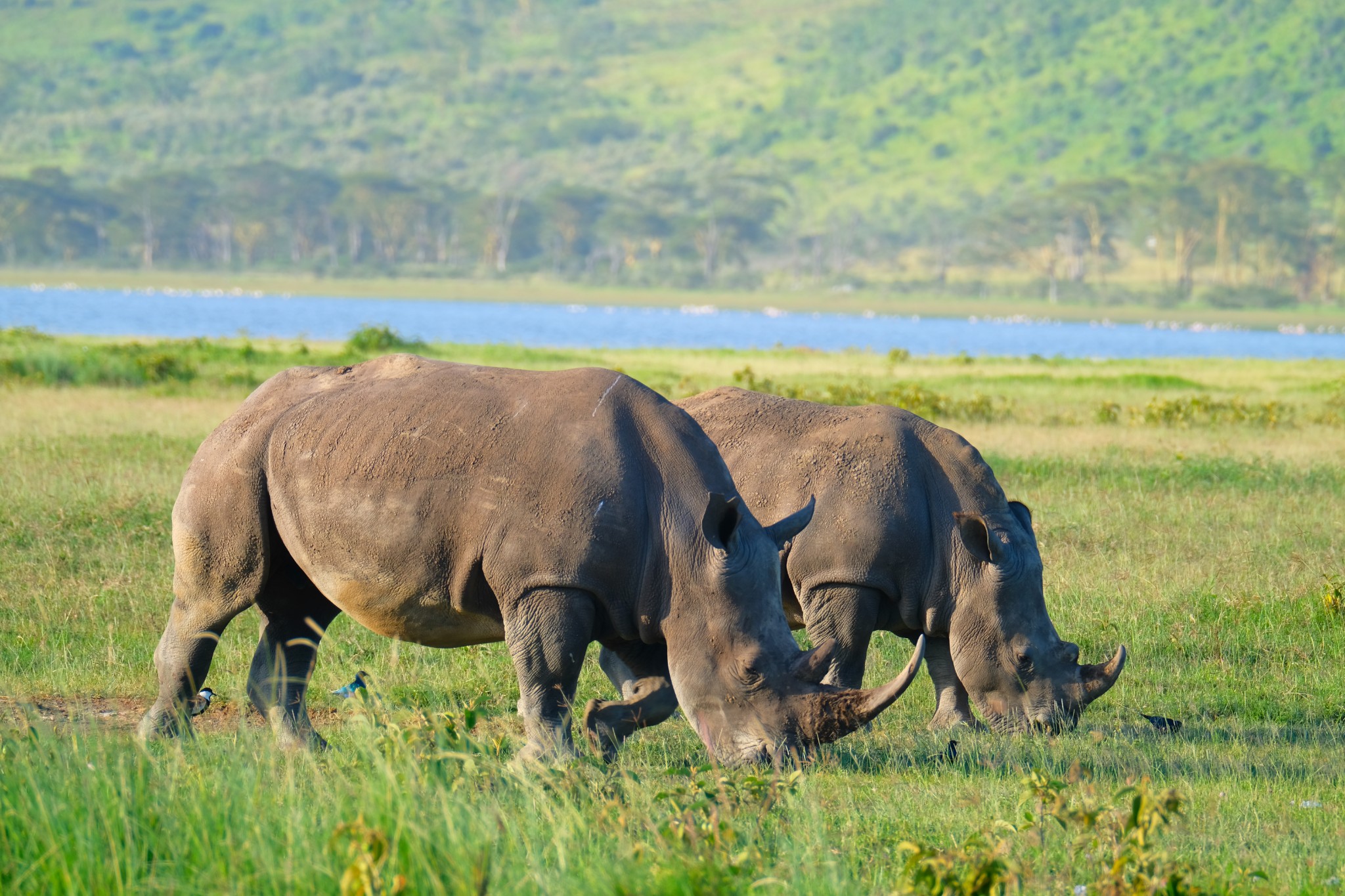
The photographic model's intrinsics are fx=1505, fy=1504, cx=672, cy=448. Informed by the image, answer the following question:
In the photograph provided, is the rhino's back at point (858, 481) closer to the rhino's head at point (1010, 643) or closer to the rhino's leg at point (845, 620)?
the rhino's leg at point (845, 620)

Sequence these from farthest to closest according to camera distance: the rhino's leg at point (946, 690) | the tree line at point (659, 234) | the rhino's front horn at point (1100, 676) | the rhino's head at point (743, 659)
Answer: the tree line at point (659, 234), the rhino's leg at point (946, 690), the rhino's front horn at point (1100, 676), the rhino's head at point (743, 659)

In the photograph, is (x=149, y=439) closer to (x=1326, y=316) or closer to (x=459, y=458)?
(x=459, y=458)

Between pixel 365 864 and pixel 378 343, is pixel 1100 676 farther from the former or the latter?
pixel 378 343

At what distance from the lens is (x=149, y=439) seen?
1588 centimetres

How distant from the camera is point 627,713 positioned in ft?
18.5

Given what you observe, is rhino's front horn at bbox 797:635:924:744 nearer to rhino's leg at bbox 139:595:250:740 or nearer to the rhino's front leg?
the rhino's front leg

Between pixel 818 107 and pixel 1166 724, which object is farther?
pixel 818 107

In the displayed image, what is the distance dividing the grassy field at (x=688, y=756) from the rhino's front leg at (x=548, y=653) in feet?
0.66

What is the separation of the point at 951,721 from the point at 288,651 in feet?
10.4

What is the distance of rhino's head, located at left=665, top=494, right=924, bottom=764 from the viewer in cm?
528

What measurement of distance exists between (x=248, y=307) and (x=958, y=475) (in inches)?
2977

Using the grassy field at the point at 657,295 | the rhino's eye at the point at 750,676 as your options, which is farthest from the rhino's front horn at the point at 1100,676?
the grassy field at the point at 657,295

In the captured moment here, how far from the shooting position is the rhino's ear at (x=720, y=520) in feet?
17.7

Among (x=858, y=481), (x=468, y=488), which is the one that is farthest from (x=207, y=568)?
(x=858, y=481)
